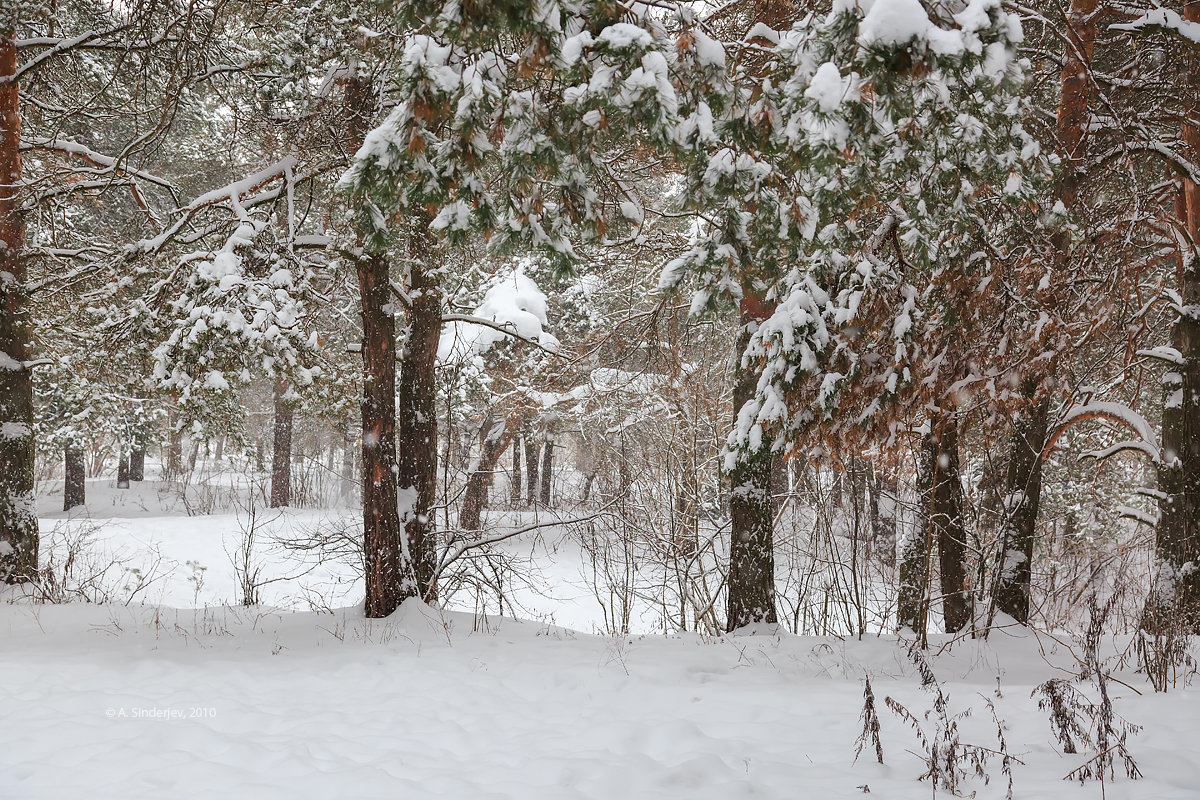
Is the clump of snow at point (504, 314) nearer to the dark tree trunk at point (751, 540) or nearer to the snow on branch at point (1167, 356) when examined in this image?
the dark tree trunk at point (751, 540)

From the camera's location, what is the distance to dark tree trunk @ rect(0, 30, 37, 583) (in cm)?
810

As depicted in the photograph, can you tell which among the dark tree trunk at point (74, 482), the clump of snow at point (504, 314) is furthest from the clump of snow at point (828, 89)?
the dark tree trunk at point (74, 482)

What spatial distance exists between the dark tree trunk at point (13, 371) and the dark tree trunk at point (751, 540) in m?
8.09

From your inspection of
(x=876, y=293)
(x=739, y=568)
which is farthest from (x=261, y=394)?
(x=876, y=293)

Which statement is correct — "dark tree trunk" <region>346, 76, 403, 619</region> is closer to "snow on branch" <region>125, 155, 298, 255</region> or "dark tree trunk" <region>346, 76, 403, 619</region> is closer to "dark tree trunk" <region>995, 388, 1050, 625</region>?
"snow on branch" <region>125, 155, 298, 255</region>

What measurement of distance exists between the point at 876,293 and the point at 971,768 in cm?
289

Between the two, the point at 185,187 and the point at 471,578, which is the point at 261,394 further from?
the point at 471,578

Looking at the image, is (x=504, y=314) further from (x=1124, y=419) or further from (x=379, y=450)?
(x=1124, y=419)

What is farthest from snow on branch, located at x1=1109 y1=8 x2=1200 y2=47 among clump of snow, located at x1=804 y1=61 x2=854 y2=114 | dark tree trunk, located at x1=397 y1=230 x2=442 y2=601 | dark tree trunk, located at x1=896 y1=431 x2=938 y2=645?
dark tree trunk, located at x1=397 y1=230 x2=442 y2=601

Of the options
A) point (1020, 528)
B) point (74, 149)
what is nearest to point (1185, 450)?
point (1020, 528)

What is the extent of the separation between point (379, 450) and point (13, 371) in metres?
4.82

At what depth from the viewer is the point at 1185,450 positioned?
7.07 metres

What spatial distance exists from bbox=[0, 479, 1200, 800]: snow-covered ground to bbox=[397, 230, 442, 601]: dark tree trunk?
0.51 m

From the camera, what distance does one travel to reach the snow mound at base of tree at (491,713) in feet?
12.3
